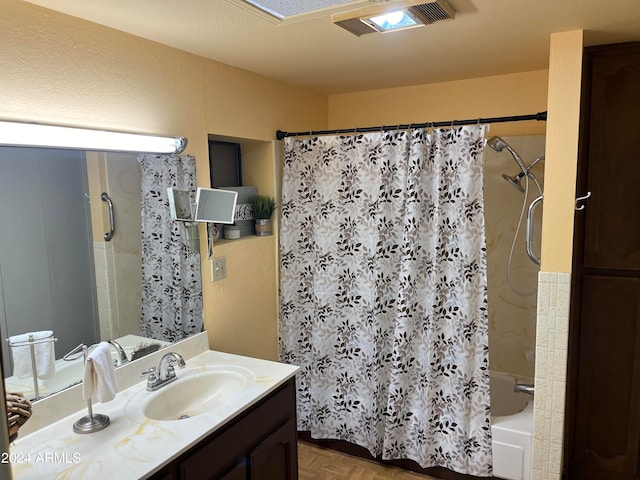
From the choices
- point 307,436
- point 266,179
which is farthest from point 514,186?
point 307,436

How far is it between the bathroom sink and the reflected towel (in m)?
0.32

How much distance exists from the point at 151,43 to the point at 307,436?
2418 millimetres

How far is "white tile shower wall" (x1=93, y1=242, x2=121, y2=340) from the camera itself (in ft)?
5.92

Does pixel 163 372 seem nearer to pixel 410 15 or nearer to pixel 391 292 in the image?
pixel 391 292

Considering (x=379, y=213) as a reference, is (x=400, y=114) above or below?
above

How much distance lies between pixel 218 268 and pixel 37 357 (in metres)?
0.97

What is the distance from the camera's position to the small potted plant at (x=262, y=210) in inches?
109

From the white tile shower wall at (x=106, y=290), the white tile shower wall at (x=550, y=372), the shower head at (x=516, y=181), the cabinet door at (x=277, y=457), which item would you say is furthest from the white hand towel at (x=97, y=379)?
the shower head at (x=516, y=181)

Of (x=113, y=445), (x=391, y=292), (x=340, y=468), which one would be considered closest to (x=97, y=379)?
(x=113, y=445)

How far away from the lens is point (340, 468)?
265 cm

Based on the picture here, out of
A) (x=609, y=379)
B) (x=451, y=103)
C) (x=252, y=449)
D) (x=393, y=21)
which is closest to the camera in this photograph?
(x=393, y=21)

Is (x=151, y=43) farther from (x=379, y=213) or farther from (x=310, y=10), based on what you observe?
(x=379, y=213)

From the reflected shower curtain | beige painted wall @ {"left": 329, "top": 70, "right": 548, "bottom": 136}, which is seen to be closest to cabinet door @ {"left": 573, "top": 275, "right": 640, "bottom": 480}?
the reflected shower curtain

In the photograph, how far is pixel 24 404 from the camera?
1.33 meters
